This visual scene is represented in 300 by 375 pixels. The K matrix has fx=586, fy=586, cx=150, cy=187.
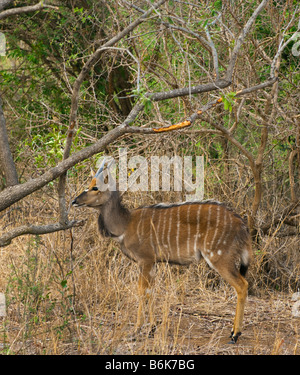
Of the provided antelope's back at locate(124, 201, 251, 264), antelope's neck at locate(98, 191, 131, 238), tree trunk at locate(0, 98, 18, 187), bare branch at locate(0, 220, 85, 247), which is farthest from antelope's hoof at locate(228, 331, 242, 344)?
tree trunk at locate(0, 98, 18, 187)

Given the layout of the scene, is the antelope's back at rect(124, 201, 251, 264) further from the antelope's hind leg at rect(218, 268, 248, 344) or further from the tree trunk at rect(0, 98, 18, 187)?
the tree trunk at rect(0, 98, 18, 187)

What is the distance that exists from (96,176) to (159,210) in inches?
21.6

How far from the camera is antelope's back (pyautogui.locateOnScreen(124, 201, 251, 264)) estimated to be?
414 cm

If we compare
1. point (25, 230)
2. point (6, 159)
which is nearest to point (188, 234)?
point (25, 230)

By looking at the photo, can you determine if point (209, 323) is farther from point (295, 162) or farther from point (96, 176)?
point (295, 162)

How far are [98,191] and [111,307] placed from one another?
884mm

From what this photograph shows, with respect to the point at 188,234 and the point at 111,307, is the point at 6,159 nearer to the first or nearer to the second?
the point at 188,234

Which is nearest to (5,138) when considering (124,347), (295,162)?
(124,347)

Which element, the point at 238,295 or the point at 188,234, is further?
the point at 188,234

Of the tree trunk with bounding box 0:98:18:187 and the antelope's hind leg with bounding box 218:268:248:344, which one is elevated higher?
the tree trunk with bounding box 0:98:18:187

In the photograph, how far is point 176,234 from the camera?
4.28m

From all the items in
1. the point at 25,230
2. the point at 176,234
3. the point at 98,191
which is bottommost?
the point at 176,234

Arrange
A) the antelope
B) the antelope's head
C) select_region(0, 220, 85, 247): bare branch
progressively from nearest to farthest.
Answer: select_region(0, 220, 85, 247): bare branch, the antelope, the antelope's head

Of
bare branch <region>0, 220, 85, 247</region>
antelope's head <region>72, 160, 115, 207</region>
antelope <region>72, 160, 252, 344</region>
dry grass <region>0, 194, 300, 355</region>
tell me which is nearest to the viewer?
bare branch <region>0, 220, 85, 247</region>
